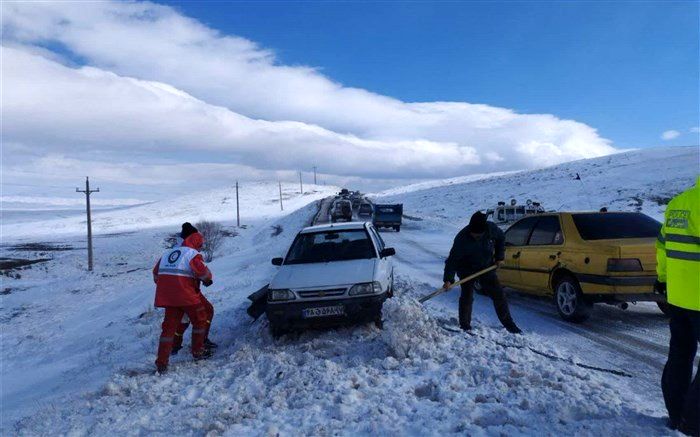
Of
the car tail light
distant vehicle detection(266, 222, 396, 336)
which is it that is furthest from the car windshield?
the car tail light

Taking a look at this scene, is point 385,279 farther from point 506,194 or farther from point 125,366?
point 506,194

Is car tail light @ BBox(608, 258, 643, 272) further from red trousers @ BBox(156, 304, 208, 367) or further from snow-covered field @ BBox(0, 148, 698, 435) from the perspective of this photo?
red trousers @ BBox(156, 304, 208, 367)

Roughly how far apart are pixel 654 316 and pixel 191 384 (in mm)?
6814

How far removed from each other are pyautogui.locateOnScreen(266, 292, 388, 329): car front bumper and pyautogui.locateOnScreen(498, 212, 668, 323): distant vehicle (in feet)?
9.75

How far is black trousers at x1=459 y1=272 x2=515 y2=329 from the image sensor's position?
269 inches

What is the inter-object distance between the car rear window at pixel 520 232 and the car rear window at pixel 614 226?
3.35 feet

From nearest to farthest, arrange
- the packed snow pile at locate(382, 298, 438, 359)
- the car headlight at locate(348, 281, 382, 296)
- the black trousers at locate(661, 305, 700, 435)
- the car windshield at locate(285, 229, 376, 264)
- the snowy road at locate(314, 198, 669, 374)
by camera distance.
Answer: the black trousers at locate(661, 305, 700, 435) < the packed snow pile at locate(382, 298, 438, 359) < the snowy road at locate(314, 198, 669, 374) < the car headlight at locate(348, 281, 382, 296) < the car windshield at locate(285, 229, 376, 264)

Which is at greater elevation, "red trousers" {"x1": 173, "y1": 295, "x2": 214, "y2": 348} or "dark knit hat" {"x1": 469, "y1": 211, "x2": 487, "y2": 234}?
"dark knit hat" {"x1": 469, "y1": 211, "x2": 487, "y2": 234}

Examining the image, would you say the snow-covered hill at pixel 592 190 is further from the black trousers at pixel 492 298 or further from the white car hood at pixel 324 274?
the black trousers at pixel 492 298

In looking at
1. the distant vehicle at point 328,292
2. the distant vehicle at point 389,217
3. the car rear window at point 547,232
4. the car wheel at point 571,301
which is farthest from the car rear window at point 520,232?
the distant vehicle at point 389,217

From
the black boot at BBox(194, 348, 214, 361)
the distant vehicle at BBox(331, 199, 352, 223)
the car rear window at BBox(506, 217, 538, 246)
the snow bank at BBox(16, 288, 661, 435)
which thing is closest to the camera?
the snow bank at BBox(16, 288, 661, 435)

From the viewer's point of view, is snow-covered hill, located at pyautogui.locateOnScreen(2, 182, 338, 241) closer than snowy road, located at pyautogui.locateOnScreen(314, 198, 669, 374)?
No

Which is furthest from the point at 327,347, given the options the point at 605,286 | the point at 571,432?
the point at 605,286

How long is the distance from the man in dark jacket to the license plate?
4.97 feet
